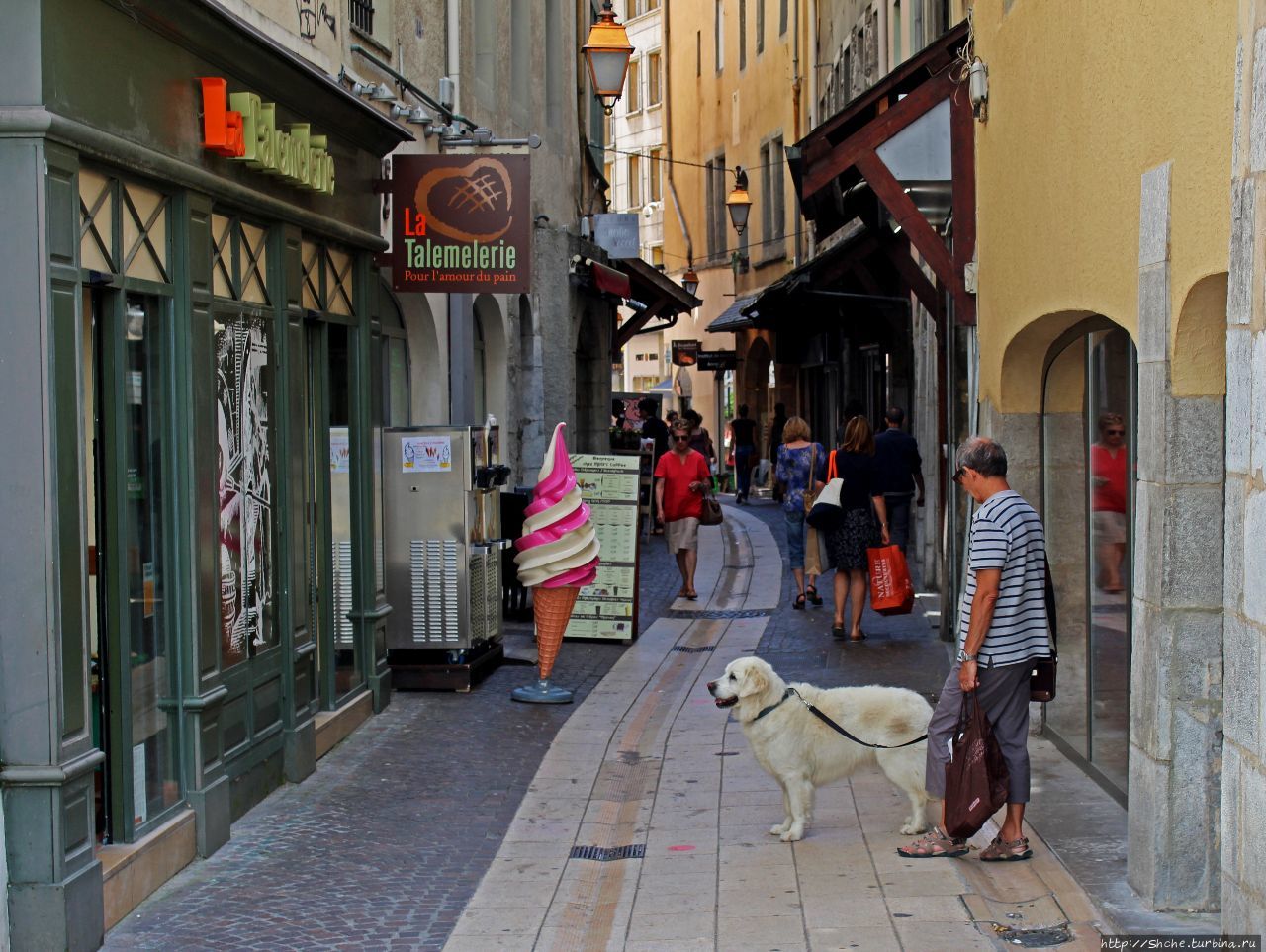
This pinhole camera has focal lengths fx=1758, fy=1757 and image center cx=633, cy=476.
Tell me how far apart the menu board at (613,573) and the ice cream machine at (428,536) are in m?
2.53

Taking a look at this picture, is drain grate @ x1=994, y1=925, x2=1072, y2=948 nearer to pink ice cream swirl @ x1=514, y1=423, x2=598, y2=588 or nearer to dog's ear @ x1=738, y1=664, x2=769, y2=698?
dog's ear @ x1=738, y1=664, x2=769, y2=698

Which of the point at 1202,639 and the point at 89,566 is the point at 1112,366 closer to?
the point at 1202,639

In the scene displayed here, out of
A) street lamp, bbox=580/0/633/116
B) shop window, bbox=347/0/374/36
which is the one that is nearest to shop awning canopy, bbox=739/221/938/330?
street lamp, bbox=580/0/633/116

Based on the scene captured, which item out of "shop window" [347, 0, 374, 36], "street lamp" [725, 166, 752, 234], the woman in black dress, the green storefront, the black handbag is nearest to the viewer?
the green storefront

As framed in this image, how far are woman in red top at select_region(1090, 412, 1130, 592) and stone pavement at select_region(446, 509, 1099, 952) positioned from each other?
4.79 ft

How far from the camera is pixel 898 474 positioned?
1486 centimetres

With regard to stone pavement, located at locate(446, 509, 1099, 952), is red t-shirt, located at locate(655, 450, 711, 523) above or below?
above

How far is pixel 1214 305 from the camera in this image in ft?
20.2

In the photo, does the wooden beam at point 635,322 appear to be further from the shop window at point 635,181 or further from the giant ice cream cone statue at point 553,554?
the shop window at point 635,181

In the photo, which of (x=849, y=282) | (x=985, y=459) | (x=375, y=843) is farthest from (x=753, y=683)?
(x=849, y=282)

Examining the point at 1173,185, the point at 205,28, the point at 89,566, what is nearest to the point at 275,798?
the point at 89,566

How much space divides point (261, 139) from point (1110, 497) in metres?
4.43

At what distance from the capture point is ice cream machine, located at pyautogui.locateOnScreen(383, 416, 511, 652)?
11.7 meters

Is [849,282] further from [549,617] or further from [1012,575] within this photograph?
[1012,575]
